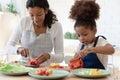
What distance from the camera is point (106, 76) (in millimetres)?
1016

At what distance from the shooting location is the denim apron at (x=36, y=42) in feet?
5.09

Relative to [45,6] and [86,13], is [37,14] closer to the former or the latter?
[45,6]

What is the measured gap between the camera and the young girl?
1.24 metres

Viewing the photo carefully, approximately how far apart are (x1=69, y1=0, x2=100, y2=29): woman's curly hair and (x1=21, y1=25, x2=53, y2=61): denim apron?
12.0 inches

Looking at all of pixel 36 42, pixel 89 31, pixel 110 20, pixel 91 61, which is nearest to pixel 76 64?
pixel 91 61

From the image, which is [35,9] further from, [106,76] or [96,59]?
[106,76]

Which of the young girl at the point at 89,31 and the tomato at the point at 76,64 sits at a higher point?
the young girl at the point at 89,31

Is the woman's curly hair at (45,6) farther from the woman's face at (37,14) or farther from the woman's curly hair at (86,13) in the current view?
the woman's curly hair at (86,13)

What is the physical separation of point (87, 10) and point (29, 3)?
0.40 meters

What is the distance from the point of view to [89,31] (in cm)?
Answer: 130

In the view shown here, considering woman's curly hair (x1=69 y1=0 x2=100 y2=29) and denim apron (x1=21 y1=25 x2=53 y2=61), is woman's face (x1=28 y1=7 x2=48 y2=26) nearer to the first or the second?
denim apron (x1=21 y1=25 x2=53 y2=61)

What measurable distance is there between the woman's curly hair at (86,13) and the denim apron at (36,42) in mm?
304

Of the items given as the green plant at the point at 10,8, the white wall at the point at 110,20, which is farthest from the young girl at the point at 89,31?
the green plant at the point at 10,8

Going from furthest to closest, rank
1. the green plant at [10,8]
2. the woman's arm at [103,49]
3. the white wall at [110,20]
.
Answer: the green plant at [10,8] < the white wall at [110,20] < the woman's arm at [103,49]
